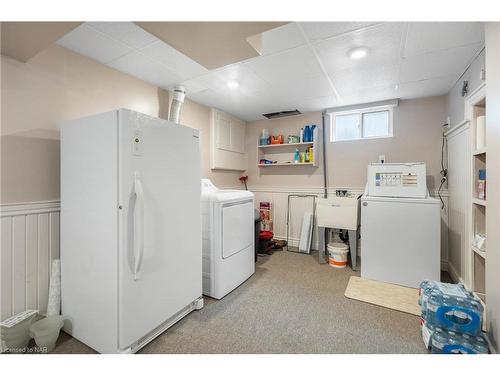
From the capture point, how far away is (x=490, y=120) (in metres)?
1.43

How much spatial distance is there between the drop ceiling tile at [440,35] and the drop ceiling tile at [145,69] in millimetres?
2092

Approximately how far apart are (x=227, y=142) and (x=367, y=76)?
2142 mm

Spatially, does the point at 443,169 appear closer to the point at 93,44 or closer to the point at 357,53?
the point at 357,53

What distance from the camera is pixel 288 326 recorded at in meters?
1.79

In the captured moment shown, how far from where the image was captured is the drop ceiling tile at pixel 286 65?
1983 mm

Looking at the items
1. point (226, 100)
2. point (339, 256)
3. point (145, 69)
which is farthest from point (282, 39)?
point (339, 256)

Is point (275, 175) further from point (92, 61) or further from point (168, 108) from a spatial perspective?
point (92, 61)

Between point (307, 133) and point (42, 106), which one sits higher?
point (307, 133)

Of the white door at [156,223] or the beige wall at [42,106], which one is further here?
the beige wall at [42,106]

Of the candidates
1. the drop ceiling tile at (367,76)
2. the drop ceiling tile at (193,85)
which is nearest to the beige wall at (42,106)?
the drop ceiling tile at (193,85)

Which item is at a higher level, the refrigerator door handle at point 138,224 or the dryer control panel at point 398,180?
the dryer control panel at point 398,180

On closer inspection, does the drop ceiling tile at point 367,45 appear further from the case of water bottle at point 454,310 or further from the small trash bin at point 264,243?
the small trash bin at point 264,243

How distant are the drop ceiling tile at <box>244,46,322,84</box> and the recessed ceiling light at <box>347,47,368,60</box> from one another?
0.30m
